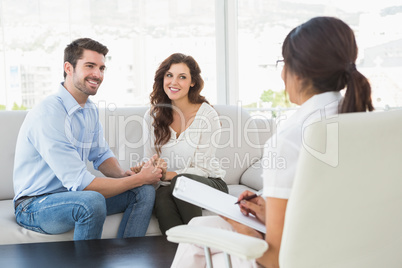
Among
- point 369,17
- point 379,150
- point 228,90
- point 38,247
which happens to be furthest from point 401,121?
point 369,17

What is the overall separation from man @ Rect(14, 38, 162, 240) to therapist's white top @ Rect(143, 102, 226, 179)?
22cm

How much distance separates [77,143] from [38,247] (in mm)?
678

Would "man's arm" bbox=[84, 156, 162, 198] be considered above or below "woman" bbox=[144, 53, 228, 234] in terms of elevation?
below

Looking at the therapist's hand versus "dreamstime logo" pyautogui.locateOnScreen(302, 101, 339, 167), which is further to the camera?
the therapist's hand

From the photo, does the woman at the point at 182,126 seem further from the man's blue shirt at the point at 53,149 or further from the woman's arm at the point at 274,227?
the woman's arm at the point at 274,227

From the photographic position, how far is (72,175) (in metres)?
2.32

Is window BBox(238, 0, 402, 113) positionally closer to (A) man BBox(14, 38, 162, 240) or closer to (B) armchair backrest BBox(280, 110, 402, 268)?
(A) man BBox(14, 38, 162, 240)

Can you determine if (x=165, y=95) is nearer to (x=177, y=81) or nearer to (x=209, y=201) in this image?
(x=177, y=81)

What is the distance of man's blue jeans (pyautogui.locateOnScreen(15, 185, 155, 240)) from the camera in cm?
221

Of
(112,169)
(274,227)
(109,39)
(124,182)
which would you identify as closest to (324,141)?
(274,227)

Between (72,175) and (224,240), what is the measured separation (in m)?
1.41

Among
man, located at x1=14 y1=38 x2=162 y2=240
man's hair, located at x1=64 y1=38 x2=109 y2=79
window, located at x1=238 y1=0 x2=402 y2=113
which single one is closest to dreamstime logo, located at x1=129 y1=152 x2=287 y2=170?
man, located at x1=14 y1=38 x2=162 y2=240

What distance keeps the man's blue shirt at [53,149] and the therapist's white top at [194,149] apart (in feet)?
1.51

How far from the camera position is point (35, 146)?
7.76 ft
